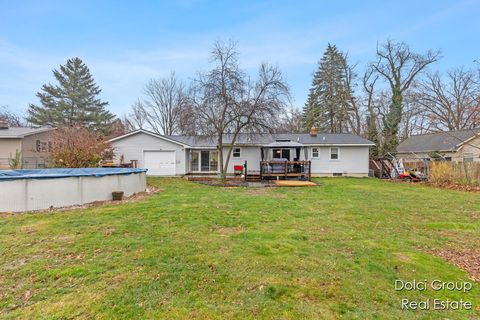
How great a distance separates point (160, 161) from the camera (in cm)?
1938

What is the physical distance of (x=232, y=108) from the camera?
51.6 ft

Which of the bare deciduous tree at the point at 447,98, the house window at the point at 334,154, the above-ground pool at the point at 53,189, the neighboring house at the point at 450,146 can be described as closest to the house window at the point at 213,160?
the house window at the point at 334,154

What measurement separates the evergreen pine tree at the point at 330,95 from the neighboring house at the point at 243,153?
11.9 meters

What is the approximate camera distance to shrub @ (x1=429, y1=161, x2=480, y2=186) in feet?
43.3

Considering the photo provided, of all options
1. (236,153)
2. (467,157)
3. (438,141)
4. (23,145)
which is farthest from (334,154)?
(23,145)

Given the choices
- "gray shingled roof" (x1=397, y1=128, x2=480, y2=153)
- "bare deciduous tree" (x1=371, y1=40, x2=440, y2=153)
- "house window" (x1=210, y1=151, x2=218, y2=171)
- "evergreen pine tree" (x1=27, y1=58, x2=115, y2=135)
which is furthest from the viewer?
"evergreen pine tree" (x1=27, y1=58, x2=115, y2=135)

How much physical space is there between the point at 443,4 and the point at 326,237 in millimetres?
16144

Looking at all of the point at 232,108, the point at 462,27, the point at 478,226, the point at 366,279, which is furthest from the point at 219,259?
Result: the point at 462,27

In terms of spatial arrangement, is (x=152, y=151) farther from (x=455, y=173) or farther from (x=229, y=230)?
(x=455, y=173)

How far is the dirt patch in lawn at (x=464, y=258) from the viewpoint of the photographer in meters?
3.70

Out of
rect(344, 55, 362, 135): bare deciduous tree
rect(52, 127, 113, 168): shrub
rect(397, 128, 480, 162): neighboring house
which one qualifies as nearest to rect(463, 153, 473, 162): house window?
rect(397, 128, 480, 162): neighboring house

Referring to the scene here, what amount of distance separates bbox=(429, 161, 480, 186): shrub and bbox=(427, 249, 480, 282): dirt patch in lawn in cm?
1180

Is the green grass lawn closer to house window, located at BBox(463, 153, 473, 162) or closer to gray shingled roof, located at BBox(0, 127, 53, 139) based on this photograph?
house window, located at BBox(463, 153, 473, 162)

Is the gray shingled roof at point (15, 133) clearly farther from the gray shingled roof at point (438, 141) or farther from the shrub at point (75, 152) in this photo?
the gray shingled roof at point (438, 141)
